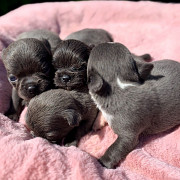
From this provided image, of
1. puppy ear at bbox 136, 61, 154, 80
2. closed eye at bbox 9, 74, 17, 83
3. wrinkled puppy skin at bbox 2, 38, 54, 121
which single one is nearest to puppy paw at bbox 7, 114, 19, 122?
wrinkled puppy skin at bbox 2, 38, 54, 121

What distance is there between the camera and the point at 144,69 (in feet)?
10.4

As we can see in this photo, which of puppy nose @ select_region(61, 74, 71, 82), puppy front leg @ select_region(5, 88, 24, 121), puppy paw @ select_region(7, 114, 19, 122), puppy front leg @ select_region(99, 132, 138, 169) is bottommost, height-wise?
puppy paw @ select_region(7, 114, 19, 122)

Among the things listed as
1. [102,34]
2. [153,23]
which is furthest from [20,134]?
[153,23]

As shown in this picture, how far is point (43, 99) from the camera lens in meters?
3.15

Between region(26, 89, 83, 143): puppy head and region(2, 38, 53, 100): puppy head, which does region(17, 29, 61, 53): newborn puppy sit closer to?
region(2, 38, 53, 100): puppy head

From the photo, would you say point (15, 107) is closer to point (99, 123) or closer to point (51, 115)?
point (51, 115)

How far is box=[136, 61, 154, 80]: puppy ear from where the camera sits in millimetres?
3165

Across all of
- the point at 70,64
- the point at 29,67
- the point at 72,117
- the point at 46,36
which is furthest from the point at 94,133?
the point at 46,36

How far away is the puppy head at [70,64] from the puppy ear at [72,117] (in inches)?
17.2

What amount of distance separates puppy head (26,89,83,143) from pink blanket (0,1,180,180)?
21cm

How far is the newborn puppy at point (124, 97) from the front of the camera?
3057 millimetres

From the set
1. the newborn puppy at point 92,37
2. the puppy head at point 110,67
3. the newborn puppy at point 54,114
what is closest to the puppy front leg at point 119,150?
the newborn puppy at point 54,114

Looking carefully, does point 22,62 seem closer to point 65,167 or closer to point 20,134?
point 20,134

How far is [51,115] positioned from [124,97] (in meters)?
0.87
